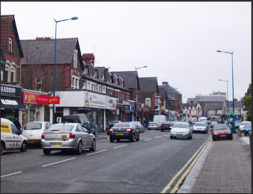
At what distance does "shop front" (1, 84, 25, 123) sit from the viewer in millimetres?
28891

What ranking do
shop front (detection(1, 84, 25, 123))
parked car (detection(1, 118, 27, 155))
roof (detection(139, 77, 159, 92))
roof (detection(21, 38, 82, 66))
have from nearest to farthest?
parked car (detection(1, 118, 27, 155)) < shop front (detection(1, 84, 25, 123)) < roof (detection(21, 38, 82, 66)) < roof (detection(139, 77, 159, 92))

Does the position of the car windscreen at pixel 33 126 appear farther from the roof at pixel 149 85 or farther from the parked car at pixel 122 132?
the roof at pixel 149 85

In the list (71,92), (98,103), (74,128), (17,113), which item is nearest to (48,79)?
(71,92)

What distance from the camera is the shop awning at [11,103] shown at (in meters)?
28.5

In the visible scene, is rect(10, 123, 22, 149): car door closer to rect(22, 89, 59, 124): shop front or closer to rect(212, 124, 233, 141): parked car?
rect(22, 89, 59, 124): shop front

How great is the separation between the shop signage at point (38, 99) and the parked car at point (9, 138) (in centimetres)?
1237

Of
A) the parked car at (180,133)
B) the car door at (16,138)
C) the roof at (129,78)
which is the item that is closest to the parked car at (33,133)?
the car door at (16,138)

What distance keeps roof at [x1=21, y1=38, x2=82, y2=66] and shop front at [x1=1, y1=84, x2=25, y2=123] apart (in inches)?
478

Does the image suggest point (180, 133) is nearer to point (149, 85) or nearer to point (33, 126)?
point (33, 126)

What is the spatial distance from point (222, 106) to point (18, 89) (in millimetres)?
156694

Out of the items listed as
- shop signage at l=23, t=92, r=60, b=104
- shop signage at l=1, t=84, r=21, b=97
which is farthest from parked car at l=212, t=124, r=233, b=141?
shop signage at l=1, t=84, r=21, b=97

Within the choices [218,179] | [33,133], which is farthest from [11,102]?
[218,179]

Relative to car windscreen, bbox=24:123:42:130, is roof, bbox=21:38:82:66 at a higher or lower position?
higher

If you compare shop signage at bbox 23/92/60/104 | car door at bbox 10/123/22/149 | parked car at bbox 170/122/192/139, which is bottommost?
parked car at bbox 170/122/192/139
